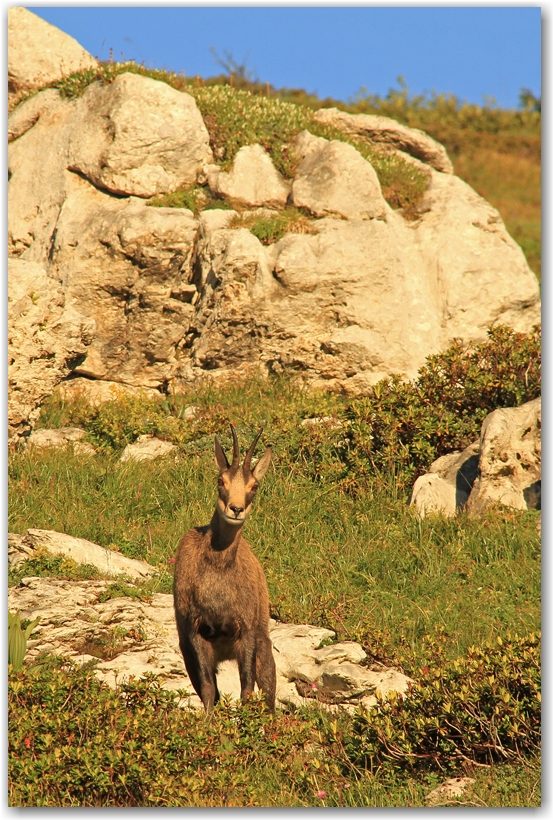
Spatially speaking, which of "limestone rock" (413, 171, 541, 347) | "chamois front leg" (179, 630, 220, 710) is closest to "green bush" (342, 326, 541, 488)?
"limestone rock" (413, 171, 541, 347)

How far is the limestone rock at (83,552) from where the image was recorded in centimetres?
A: 916

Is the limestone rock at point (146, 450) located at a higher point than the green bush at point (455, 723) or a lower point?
higher

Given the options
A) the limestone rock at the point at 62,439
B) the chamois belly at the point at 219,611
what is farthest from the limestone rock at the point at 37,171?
the chamois belly at the point at 219,611

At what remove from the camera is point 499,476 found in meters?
10.6

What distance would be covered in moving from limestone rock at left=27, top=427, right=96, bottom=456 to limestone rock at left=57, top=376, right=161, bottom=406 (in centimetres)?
124

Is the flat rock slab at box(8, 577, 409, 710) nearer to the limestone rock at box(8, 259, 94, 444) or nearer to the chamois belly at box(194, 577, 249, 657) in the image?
the chamois belly at box(194, 577, 249, 657)

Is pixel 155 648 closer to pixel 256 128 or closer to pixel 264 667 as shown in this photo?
pixel 264 667

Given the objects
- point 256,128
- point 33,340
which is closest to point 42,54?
point 256,128

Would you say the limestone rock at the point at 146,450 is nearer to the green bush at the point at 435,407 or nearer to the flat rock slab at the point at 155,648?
the green bush at the point at 435,407

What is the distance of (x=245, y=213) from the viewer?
50.7 ft

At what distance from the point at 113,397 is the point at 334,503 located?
505 cm

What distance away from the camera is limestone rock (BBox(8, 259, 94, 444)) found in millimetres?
12359

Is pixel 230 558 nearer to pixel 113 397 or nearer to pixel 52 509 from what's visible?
pixel 52 509

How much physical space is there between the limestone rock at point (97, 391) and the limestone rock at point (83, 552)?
16.2ft
